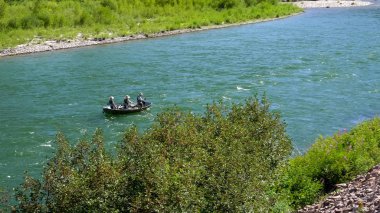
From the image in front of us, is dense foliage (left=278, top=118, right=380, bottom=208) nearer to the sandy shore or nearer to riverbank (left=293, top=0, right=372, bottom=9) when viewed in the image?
riverbank (left=293, top=0, right=372, bottom=9)

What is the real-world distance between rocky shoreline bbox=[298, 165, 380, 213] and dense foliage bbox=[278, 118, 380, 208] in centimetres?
110

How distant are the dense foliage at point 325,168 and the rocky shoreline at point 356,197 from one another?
1095 mm

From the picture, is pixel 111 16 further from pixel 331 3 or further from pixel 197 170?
pixel 197 170

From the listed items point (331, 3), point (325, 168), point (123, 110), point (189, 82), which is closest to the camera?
point (325, 168)

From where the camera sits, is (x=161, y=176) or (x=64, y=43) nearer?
(x=161, y=176)

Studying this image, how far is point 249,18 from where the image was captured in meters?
76.1

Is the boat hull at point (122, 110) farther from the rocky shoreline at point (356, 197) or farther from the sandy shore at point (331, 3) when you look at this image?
the sandy shore at point (331, 3)

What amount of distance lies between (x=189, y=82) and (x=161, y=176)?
26.5 m

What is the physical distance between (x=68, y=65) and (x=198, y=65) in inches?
467

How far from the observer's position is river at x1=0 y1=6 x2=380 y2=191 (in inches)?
1150

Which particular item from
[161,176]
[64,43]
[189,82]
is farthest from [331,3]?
[161,176]

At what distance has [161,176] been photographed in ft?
43.8

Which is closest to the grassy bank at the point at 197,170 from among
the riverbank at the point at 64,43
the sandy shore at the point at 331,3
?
the riverbank at the point at 64,43

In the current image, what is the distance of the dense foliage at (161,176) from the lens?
13320 mm
